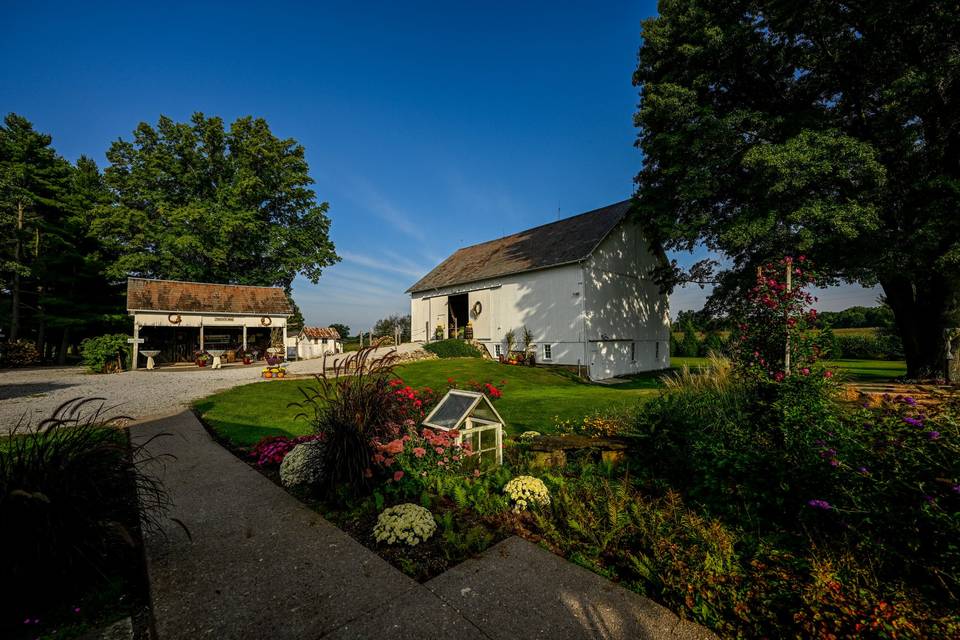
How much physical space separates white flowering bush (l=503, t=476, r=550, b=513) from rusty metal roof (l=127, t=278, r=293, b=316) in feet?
86.3

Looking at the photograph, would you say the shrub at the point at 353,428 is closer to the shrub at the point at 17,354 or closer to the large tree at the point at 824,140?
the large tree at the point at 824,140

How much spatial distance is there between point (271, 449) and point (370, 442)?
92.7 inches

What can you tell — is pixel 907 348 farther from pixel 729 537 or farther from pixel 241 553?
pixel 241 553

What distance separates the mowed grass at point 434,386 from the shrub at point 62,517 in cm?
279

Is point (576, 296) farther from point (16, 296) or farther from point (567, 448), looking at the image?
point (16, 296)

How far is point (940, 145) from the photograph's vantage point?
11.1 meters

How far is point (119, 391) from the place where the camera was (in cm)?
1311

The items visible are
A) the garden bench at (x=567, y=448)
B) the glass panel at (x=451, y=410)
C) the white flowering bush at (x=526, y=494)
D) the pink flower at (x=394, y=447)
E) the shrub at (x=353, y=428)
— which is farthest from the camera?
the garden bench at (x=567, y=448)

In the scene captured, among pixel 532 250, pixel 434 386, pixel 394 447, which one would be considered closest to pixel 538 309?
pixel 532 250

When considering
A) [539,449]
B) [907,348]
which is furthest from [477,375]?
[907,348]

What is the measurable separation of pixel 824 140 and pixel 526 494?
13852 mm

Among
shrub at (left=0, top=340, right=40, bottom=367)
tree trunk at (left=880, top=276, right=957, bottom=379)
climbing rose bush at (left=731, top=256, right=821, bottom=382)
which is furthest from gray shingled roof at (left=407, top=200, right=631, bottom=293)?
→ shrub at (left=0, top=340, right=40, bottom=367)

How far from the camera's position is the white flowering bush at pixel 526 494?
4094 millimetres

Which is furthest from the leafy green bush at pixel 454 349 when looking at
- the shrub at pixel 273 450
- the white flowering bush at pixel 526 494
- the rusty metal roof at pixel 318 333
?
the white flowering bush at pixel 526 494
